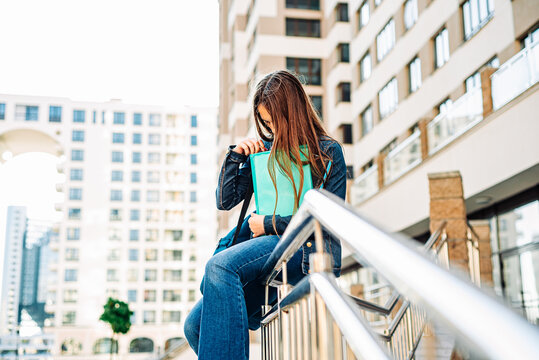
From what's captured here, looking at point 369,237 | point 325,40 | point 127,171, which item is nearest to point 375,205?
point 369,237

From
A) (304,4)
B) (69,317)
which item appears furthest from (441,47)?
(69,317)

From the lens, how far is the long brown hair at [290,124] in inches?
112

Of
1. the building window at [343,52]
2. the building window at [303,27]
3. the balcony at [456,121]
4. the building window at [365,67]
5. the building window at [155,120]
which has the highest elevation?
the building window at [155,120]

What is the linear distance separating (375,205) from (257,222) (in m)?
18.1

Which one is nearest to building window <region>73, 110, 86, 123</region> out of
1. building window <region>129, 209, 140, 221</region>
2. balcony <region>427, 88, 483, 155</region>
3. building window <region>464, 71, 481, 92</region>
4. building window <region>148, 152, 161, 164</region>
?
building window <region>148, 152, 161, 164</region>

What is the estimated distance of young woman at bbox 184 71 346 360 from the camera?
8.38 ft

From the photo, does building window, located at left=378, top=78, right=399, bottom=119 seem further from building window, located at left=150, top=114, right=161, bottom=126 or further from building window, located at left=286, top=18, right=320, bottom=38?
building window, located at left=150, top=114, right=161, bottom=126

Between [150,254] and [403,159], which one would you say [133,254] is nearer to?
[150,254]

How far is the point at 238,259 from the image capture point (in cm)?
264

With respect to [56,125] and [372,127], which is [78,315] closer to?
[56,125]

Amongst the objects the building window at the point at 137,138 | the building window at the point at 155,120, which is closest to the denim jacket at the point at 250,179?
the building window at the point at 137,138

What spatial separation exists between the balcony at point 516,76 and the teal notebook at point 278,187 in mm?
10138

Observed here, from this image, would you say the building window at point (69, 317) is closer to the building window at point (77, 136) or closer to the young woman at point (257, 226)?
the building window at point (77, 136)

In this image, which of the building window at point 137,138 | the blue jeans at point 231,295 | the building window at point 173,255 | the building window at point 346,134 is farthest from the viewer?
the building window at point 137,138
